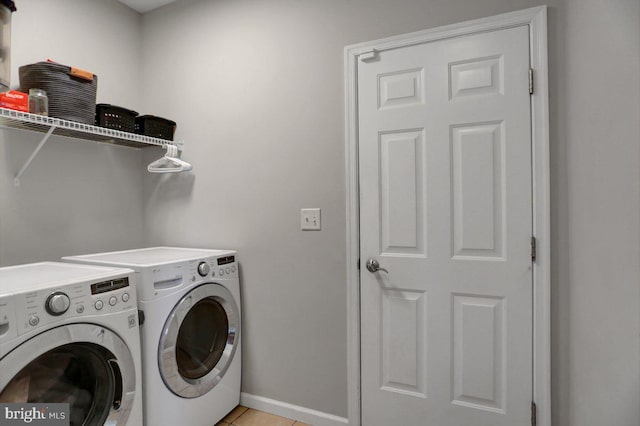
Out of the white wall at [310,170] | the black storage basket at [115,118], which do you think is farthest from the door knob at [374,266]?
the black storage basket at [115,118]

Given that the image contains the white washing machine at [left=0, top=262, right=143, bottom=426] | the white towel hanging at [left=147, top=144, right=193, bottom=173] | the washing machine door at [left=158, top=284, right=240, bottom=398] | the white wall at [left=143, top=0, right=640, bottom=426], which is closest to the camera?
the white wall at [left=143, top=0, right=640, bottom=426]

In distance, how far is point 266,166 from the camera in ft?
6.89

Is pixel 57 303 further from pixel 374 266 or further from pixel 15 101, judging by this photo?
pixel 374 266

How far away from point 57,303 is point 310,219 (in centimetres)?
119

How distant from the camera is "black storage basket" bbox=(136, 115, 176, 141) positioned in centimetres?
223

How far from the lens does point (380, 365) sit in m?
1.81

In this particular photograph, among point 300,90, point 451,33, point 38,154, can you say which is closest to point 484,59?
point 451,33

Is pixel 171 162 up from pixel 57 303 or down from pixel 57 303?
up

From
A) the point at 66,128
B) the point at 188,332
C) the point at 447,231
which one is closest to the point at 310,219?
the point at 447,231

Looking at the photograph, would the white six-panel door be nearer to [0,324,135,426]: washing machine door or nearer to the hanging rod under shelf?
[0,324,135,426]: washing machine door

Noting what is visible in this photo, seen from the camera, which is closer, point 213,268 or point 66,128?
point 66,128

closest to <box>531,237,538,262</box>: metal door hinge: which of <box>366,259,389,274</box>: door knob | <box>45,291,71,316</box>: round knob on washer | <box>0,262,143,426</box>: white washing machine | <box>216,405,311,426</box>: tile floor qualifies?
<box>366,259,389,274</box>: door knob

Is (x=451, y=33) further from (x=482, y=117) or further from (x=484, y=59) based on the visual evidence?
(x=482, y=117)

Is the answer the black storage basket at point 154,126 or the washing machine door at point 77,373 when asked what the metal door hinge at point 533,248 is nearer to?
the washing machine door at point 77,373
